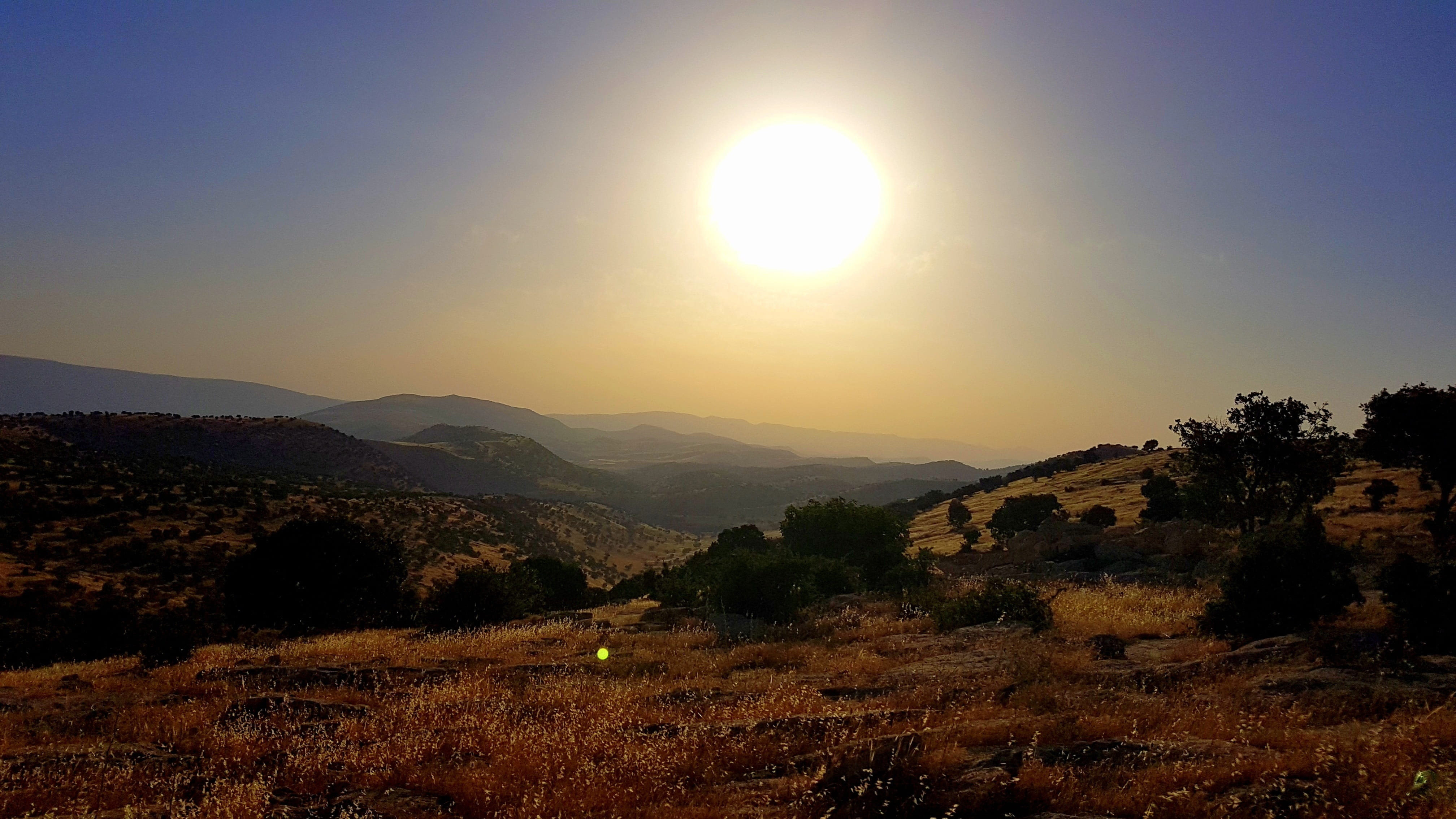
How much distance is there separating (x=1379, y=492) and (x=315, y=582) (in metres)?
54.8

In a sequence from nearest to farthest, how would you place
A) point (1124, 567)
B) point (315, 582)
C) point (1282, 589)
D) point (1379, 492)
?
point (1282, 589), point (315, 582), point (1124, 567), point (1379, 492)

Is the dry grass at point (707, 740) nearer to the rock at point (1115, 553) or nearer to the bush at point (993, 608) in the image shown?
the bush at point (993, 608)

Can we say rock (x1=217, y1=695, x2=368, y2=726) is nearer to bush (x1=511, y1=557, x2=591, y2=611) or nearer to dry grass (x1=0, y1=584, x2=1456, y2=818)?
dry grass (x1=0, y1=584, x2=1456, y2=818)

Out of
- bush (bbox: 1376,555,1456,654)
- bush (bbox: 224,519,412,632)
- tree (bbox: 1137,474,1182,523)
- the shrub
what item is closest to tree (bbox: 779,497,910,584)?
the shrub

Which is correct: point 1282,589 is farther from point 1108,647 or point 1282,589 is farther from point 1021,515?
point 1021,515

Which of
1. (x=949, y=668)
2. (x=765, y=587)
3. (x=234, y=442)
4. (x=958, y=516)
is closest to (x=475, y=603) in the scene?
(x=765, y=587)

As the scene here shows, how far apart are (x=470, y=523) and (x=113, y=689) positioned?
6523 cm

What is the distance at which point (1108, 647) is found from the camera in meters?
13.4

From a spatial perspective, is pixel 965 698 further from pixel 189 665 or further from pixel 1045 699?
pixel 189 665

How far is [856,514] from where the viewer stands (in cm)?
4400

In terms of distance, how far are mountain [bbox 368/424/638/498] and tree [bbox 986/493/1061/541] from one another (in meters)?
115

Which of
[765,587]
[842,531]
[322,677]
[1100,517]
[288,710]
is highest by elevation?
[1100,517]

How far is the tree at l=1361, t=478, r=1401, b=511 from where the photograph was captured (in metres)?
38.8

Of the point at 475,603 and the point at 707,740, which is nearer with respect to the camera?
the point at 707,740
